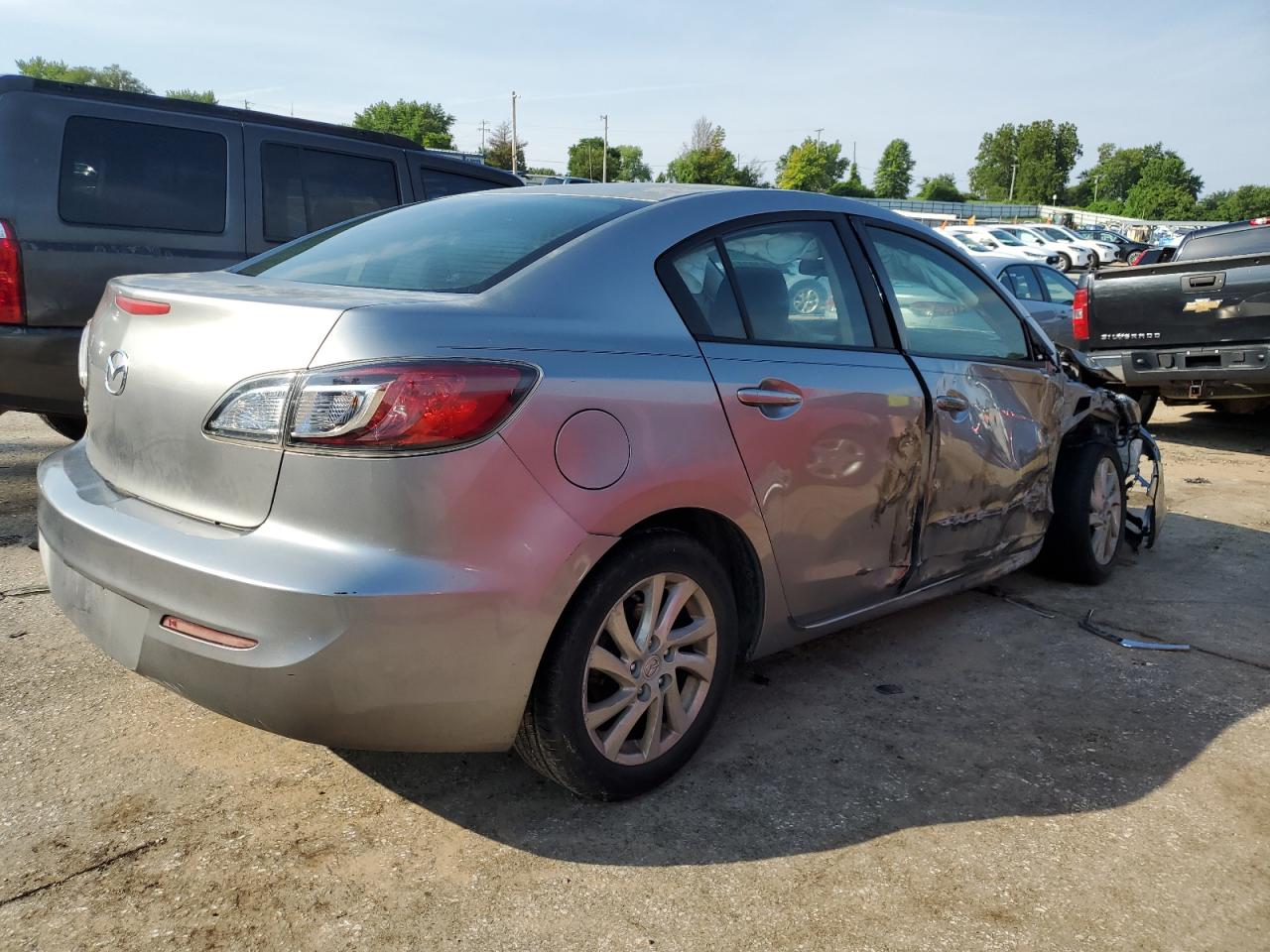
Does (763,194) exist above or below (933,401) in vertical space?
above

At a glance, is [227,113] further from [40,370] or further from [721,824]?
→ [721,824]

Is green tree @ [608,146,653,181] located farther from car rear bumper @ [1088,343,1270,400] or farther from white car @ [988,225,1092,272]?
car rear bumper @ [1088,343,1270,400]

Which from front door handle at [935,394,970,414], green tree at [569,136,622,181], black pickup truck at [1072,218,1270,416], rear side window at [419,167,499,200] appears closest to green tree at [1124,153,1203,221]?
green tree at [569,136,622,181]

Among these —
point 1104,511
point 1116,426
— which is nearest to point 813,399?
point 1104,511

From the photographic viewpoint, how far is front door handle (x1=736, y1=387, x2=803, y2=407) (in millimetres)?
2818

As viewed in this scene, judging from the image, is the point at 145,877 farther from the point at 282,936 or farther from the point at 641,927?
the point at 641,927

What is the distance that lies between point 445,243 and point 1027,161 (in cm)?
13777

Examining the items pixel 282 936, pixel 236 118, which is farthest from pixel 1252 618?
pixel 236 118

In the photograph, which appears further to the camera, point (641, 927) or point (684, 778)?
point (684, 778)

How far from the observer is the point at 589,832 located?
259 centimetres

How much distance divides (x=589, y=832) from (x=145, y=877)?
1.00m

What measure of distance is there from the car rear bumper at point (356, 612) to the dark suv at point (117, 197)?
9.86 ft

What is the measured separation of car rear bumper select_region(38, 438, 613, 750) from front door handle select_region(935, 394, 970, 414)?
158cm

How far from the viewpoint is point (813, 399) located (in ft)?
9.91
